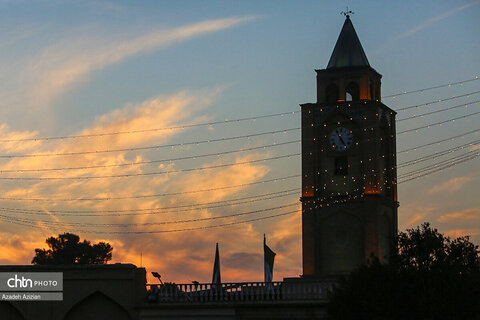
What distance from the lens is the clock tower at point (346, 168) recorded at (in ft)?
261

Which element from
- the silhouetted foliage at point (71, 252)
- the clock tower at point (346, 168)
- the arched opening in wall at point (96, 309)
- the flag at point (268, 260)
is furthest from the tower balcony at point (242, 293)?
the silhouetted foliage at point (71, 252)

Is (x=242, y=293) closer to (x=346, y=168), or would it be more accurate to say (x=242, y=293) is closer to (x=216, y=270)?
(x=216, y=270)

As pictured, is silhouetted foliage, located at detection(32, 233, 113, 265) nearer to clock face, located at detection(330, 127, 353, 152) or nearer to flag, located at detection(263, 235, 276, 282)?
clock face, located at detection(330, 127, 353, 152)

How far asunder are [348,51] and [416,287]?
39060mm

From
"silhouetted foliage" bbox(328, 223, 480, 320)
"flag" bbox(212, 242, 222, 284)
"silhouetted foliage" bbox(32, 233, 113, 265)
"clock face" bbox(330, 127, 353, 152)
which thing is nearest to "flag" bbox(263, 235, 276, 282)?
"flag" bbox(212, 242, 222, 284)

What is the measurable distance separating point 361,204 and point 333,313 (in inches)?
1323

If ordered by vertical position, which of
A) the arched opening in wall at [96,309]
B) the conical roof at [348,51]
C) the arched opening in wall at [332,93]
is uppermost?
the conical roof at [348,51]

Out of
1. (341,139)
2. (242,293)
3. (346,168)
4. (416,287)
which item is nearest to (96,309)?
(242,293)

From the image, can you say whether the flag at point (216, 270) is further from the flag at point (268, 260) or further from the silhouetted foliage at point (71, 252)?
the silhouetted foliage at point (71, 252)

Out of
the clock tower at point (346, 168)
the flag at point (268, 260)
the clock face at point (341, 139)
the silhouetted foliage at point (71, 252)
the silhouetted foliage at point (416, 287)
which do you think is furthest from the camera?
the silhouetted foliage at point (71, 252)

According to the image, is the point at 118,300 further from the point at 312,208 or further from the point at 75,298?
the point at 312,208

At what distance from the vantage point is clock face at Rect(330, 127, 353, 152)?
80.8 meters

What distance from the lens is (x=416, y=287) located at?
4606 centimetres

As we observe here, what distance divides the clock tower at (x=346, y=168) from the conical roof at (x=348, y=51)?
3.1 inches
